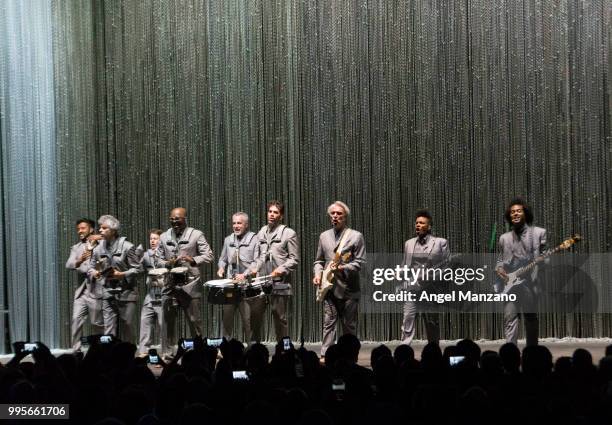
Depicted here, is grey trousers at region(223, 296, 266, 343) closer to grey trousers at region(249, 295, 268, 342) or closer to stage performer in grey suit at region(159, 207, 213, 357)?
grey trousers at region(249, 295, 268, 342)

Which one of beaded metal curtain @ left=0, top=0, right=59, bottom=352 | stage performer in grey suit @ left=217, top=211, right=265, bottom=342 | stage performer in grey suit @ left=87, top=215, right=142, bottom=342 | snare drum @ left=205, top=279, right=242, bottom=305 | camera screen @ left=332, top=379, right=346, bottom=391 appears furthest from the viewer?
beaded metal curtain @ left=0, top=0, right=59, bottom=352

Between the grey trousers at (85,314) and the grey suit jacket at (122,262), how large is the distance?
22cm

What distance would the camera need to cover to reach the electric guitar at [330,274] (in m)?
9.25

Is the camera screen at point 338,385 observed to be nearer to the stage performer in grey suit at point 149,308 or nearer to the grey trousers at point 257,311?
the grey trousers at point 257,311

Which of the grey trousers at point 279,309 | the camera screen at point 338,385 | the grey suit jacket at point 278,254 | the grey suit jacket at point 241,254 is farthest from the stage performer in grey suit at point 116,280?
the camera screen at point 338,385

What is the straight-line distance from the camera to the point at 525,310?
8906 millimetres

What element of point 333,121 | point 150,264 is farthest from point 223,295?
point 333,121

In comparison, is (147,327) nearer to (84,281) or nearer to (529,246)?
(84,281)

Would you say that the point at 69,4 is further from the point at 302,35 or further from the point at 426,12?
the point at 426,12

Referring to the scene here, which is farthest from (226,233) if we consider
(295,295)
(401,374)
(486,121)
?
(401,374)

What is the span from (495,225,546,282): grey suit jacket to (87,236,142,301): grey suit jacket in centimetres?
396

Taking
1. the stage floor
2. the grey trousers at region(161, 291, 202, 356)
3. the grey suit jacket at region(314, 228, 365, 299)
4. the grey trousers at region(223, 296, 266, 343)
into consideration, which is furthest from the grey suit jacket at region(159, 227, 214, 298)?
the stage floor

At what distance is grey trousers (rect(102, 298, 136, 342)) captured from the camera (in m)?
10.3

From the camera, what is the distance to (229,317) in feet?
32.4
